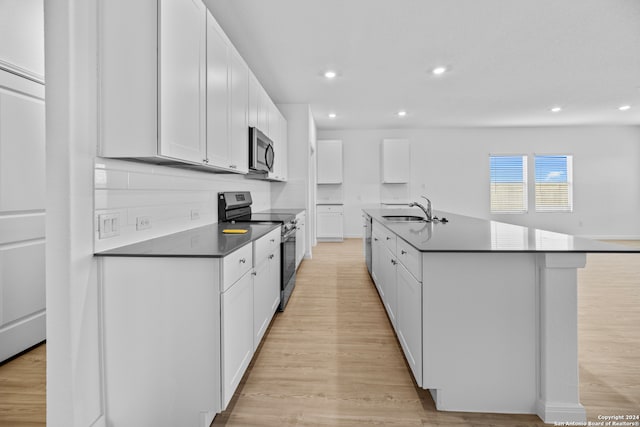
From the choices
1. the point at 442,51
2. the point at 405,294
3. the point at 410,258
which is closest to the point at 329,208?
the point at 442,51

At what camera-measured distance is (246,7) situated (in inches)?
108

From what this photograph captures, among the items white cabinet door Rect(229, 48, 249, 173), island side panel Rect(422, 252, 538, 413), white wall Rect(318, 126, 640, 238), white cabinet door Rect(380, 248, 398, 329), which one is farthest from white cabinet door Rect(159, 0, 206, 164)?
white wall Rect(318, 126, 640, 238)

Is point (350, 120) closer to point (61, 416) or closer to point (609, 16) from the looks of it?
point (609, 16)

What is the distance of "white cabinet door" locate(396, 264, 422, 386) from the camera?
1666 mm

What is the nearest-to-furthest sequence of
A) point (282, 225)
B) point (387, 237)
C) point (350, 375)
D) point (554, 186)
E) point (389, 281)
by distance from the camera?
1. point (350, 375)
2. point (389, 281)
3. point (387, 237)
4. point (282, 225)
5. point (554, 186)

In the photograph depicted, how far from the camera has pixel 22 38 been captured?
7.38ft

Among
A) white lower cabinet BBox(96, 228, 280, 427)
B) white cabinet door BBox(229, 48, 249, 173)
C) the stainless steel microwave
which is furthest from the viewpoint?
the stainless steel microwave

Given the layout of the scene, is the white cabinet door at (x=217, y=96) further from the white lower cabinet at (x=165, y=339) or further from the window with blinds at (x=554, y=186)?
the window with blinds at (x=554, y=186)

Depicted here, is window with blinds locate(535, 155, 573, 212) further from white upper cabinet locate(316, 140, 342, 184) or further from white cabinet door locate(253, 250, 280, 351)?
white cabinet door locate(253, 250, 280, 351)

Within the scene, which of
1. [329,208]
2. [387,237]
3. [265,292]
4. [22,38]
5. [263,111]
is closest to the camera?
[22,38]

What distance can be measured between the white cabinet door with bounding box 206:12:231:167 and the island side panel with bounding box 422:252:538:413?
1.54 metres

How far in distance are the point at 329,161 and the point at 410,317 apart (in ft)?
20.1

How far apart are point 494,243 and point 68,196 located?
77.4 inches

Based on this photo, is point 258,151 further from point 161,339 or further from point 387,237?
point 161,339
